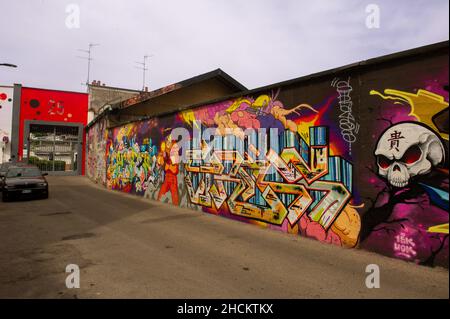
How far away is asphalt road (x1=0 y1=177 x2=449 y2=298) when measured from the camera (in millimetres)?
4176

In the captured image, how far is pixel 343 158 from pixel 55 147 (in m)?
30.2

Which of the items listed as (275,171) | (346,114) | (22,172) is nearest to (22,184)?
(22,172)

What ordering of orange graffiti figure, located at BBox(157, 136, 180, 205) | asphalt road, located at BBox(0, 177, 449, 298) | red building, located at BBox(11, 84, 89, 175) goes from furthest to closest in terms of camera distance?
red building, located at BBox(11, 84, 89, 175)
orange graffiti figure, located at BBox(157, 136, 180, 205)
asphalt road, located at BBox(0, 177, 449, 298)

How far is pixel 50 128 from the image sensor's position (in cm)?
3017

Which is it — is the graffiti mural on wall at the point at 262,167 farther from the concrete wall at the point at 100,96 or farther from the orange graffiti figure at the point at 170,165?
the concrete wall at the point at 100,96

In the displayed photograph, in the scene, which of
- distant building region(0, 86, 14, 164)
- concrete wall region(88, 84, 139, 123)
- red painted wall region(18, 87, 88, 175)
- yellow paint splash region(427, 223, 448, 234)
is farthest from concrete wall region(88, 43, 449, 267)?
distant building region(0, 86, 14, 164)

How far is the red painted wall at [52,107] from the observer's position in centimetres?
2844

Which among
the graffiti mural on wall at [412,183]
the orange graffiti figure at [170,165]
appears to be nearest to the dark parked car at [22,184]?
the orange graffiti figure at [170,165]

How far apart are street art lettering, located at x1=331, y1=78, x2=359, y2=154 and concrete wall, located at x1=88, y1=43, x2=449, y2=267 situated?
0.06 ft

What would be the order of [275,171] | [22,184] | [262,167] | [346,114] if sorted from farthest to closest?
[22,184]
[262,167]
[275,171]
[346,114]

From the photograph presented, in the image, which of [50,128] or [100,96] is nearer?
[50,128]

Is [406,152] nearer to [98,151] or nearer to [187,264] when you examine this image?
[187,264]
